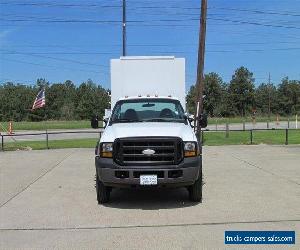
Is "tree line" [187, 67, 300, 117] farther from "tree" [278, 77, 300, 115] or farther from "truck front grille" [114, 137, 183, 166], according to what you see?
"truck front grille" [114, 137, 183, 166]

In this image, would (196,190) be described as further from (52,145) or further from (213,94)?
(213,94)

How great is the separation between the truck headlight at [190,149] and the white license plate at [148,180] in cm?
67

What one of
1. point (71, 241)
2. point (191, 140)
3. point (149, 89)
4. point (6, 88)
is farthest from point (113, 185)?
point (6, 88)

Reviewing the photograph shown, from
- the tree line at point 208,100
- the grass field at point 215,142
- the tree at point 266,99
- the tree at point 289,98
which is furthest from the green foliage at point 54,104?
the grass field at point 215,142

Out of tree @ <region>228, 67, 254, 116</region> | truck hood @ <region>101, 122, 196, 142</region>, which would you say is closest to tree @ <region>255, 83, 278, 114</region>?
tree @ <region>228, 67, 254, 116</region>

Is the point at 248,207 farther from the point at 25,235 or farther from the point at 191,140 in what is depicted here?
the point at 25,235

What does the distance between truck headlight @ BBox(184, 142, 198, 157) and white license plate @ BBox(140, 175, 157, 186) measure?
673mm

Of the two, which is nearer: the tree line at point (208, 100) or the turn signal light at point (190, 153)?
the turn signal light at point (190, 153)

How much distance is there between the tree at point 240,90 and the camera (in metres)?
94.9

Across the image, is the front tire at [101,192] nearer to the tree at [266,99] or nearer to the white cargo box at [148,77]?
the white cargo box at [148,77]

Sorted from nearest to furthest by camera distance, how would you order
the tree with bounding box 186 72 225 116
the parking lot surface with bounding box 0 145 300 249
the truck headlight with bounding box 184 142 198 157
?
the parking lot surface with bounding box 0 145 300 249, the truck headlight with bounding box 184 142 198 157, the tree with bounding box 186 72 225 116

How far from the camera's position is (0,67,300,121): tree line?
9381 cm

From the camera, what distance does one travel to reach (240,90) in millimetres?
95250

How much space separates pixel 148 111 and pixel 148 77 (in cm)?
359
